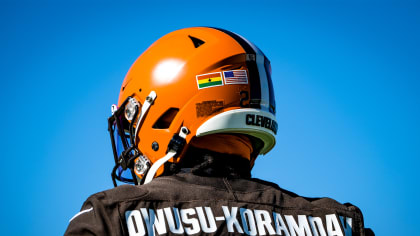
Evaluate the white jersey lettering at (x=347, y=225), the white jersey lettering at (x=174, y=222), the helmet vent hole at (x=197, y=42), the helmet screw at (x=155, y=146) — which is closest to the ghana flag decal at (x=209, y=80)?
the helmet vent hole at (x=197, y=42)

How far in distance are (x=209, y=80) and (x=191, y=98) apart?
23 centimetres

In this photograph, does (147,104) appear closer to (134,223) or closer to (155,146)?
(155,146)

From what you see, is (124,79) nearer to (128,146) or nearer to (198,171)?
(128,146)

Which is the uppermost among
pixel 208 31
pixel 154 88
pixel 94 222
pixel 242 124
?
pixel 208 31

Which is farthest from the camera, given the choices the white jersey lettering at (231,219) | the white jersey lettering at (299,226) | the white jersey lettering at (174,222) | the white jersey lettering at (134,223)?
the white jersey lettering at (299,226)

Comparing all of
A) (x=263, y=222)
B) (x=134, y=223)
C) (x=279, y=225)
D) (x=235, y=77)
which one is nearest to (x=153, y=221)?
(x=134, y=223)

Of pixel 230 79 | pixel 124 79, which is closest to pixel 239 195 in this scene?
pixel 230 79

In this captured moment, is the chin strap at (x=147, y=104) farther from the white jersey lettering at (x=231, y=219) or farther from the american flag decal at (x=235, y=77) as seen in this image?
the white jersey lettering at (x=231, y=219)

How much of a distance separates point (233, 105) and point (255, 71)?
0.45 meters

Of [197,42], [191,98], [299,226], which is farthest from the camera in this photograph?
[197,42]

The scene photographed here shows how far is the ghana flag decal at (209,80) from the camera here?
4.44 m

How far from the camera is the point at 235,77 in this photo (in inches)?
179

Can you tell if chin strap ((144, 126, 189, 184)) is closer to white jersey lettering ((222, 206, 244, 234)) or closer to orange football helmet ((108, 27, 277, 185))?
orange football helmet ((108, 27, 277, 185))

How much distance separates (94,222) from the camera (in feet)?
11.0
